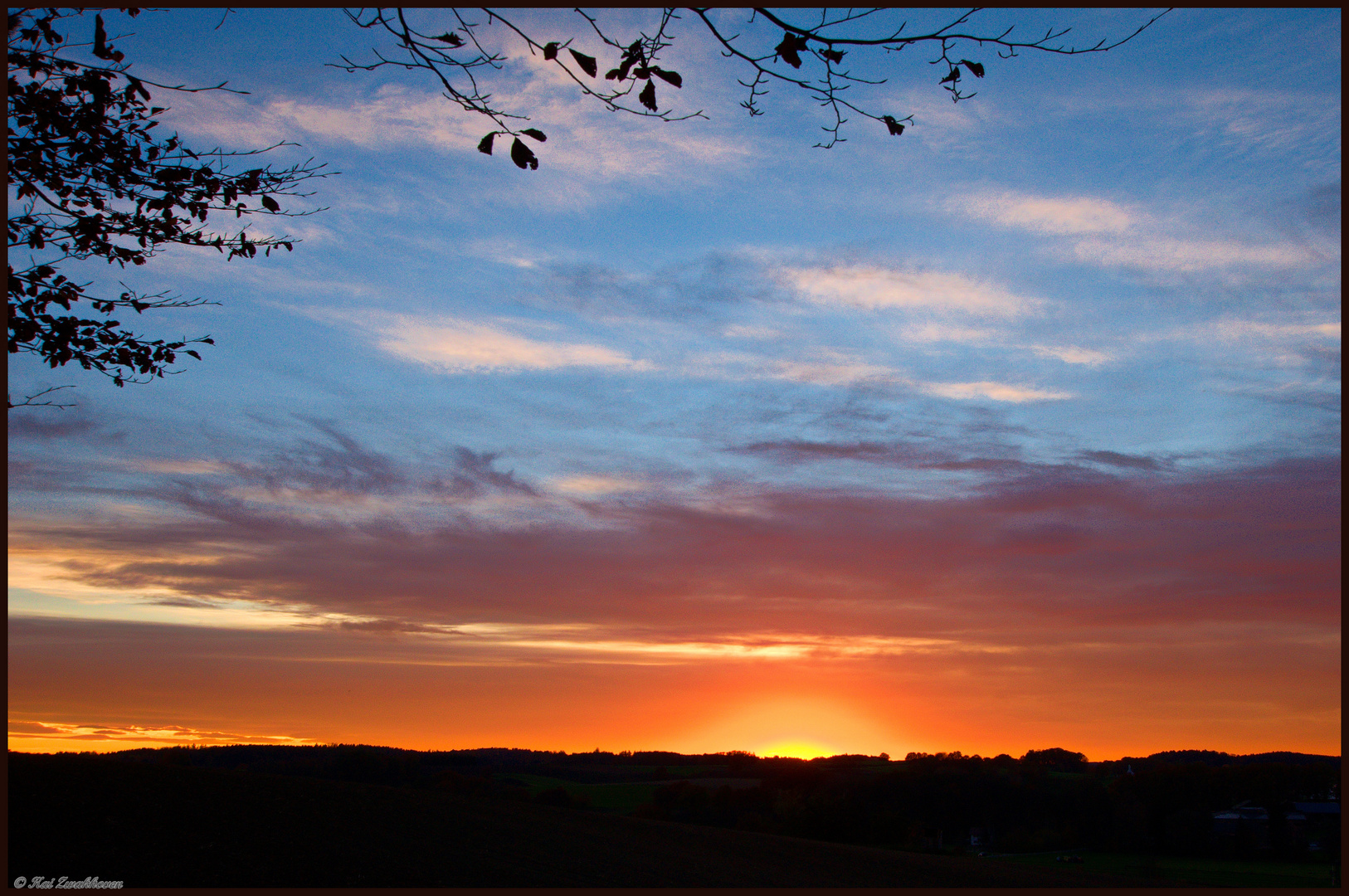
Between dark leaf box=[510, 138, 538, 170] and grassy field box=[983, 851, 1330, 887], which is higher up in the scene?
dark leaf box=[510, 138, 538, 170]

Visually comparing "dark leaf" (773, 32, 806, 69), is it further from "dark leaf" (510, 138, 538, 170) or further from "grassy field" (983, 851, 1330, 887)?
"grassy field" (983, 851, 1330, 887)

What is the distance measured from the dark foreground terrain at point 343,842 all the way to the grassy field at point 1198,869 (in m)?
10.3

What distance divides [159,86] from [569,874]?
18337 mm

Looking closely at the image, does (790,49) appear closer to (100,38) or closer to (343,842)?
(100,38)

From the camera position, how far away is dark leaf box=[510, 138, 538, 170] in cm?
567

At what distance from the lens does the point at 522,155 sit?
18.7 ft

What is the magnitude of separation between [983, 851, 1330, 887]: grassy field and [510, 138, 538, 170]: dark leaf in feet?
125

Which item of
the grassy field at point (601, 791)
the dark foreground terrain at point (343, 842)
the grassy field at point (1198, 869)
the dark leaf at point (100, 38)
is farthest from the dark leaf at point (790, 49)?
the grassy field at point (601, 791)

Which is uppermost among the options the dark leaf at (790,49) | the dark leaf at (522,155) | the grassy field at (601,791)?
the dark leaf at (790,49)

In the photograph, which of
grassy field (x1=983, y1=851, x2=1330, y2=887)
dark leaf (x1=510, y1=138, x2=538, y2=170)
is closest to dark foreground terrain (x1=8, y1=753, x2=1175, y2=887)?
grassy field (x1=983, y1=851, x2=1330, y2=887)

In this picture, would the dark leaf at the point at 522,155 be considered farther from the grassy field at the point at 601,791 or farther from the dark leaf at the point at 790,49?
the grassy field at the point at 601,791

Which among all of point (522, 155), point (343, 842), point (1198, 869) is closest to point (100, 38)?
point (522, 155)

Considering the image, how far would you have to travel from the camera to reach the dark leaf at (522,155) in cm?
567

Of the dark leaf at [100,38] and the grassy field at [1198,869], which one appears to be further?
the grassy field at [1198,869]
